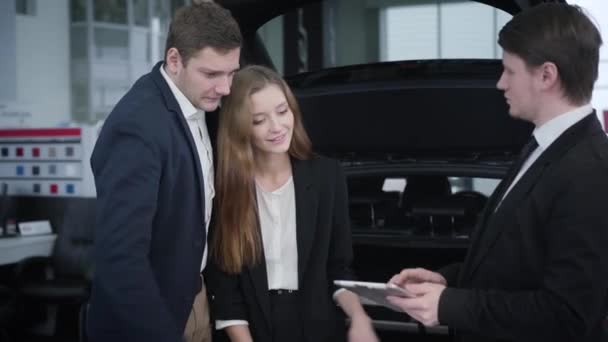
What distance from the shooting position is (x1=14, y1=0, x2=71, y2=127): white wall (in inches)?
243

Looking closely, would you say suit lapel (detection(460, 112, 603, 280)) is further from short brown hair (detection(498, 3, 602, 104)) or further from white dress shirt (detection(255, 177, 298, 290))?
white dress shirt (detection(255, 177, 298, 290))

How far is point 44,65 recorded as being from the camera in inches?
267

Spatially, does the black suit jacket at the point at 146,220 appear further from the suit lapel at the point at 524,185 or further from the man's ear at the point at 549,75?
the man's ear at the point at 549,75

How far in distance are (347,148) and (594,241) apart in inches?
56.8

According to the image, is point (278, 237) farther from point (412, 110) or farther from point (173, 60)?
point (412, 110)

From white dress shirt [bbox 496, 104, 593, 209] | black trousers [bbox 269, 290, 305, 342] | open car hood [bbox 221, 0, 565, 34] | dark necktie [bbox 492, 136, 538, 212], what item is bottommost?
black trousers [bbox 269, 290, 305, 342]

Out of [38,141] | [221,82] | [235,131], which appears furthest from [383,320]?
[38,141]

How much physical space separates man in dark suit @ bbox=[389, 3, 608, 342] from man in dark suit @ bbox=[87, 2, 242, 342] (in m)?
0.53

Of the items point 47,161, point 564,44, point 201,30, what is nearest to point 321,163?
point 201,30

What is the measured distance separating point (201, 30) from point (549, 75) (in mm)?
731

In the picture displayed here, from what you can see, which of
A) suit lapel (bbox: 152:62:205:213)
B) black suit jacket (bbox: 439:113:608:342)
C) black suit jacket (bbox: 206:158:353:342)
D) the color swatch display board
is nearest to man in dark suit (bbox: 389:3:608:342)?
black suit jacket (bbox: 439:113:608:342)

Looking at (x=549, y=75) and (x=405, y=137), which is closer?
(x=549, y=75)

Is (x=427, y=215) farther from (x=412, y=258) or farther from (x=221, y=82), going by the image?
(x=221, y=82)

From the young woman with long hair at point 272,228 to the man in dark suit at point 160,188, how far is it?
4.2 inches
